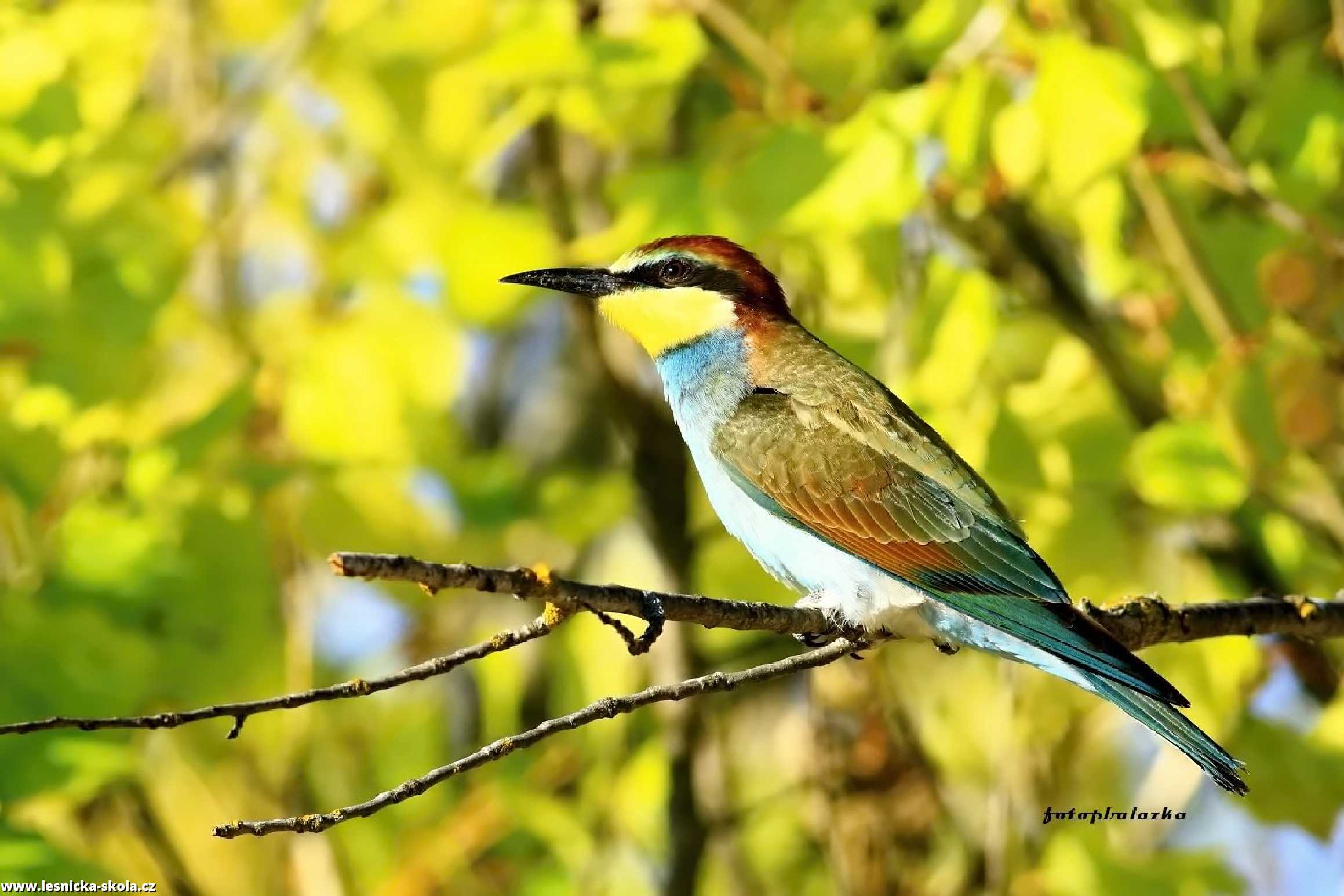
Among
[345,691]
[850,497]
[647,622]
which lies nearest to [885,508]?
[850,497]

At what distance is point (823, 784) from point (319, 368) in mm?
1644

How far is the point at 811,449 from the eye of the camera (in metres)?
3.34

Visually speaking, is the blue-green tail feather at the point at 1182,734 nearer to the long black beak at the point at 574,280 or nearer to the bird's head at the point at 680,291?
the bird's head at the point at 680,291

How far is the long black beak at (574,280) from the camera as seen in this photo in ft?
11.8

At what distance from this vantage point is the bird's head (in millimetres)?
3809

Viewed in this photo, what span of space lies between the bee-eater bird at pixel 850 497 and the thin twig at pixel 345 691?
1157mm

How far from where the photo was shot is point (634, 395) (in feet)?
15.1

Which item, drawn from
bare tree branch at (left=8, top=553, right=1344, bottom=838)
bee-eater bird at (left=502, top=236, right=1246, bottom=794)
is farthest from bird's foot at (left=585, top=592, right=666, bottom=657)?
bee-eater bird at (left=502, top=236, right=1246, bottom=794)

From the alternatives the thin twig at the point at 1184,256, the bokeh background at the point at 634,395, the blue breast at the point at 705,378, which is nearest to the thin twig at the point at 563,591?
the bokeh background at the point at 634,395

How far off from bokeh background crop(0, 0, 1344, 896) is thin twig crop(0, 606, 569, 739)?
3.61 feet

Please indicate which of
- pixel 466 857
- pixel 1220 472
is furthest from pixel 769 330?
pixel 466 857

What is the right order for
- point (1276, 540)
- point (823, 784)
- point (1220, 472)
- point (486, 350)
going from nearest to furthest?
point (1220, 472) → point (1276, 540) → point (823, 784) → point (486, 350)

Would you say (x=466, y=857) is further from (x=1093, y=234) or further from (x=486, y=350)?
(x=1093, y=234)

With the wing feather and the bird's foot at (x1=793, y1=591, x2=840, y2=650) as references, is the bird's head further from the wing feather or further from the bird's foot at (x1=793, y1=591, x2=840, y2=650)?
the bird's foot at (x1=793, y1=591, x2=840, y2=650)
